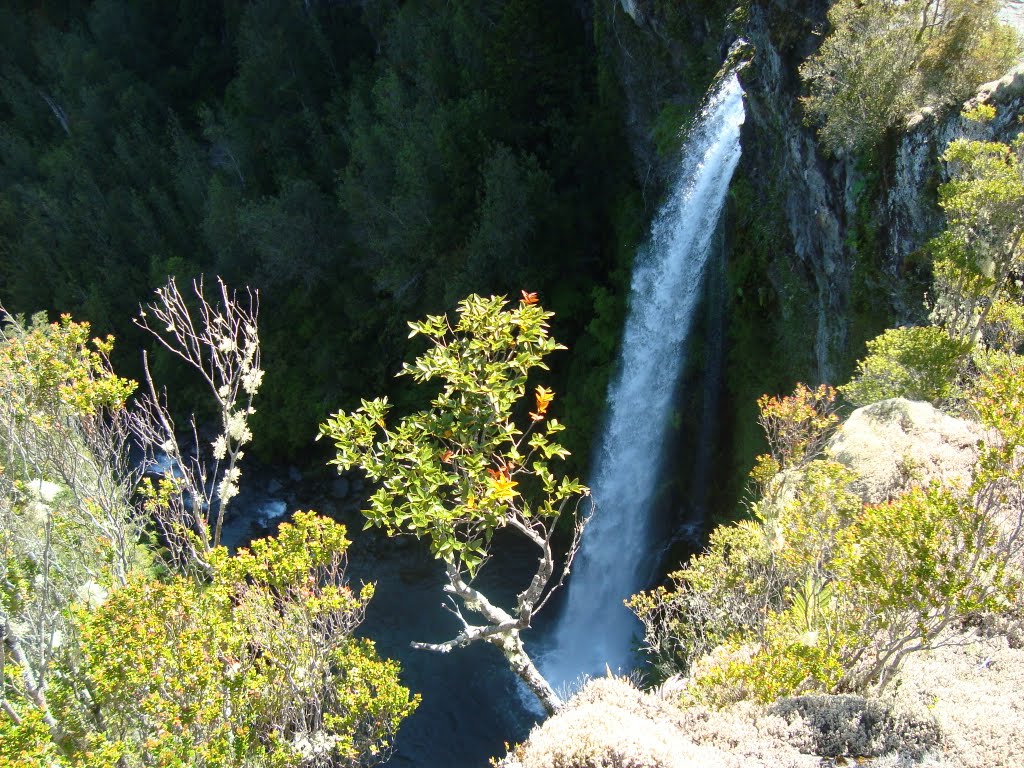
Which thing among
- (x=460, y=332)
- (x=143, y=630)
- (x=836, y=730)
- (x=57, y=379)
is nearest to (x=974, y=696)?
(x=836, y=730)

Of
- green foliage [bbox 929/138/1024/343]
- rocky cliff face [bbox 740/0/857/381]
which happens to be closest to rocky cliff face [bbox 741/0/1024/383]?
rocky cliff face [bbox 740/0/857/381]

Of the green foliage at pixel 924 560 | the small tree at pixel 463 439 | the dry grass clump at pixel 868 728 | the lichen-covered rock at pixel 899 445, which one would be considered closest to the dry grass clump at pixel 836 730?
the dry grass clump at pixel 868 728

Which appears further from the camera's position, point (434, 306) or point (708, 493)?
point (434, 306)

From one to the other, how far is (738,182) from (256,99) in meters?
20.1

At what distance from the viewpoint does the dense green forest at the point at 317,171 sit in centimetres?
2116

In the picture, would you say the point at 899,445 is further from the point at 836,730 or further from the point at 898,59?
the point at 898,59

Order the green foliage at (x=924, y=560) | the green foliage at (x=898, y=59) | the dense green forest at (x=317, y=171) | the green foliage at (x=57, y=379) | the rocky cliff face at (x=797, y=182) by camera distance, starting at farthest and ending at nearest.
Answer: the dense green forest at (x=317, y=171) < the rocky cliff face at (x=797, y=182) < the green foliage at (x=898, y=59) < the green foliage at (x=57, y=379) < the green foliage at (x=924, y=560)

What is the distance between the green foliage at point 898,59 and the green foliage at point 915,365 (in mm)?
3736

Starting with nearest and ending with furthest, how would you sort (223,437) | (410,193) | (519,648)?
(519,648)
(223,437)
(410,193)

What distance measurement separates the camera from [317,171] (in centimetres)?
2711

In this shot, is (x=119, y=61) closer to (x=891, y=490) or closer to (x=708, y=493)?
(x=708, y=493)

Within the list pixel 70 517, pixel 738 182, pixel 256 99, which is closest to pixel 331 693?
pixel 70 517

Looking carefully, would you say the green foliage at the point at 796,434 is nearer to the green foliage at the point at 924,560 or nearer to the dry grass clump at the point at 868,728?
the green foliage at the point at 924,560

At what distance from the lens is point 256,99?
28.7 meters
